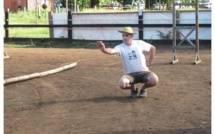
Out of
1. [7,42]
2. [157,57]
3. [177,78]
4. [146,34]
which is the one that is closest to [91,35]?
[146,34]

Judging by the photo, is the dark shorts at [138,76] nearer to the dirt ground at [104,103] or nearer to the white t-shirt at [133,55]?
the white t-shirt at [133,55]

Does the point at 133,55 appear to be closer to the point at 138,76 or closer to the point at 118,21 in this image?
the point at 138,76

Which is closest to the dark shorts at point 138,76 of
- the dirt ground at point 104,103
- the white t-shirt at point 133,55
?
the white t-shirt at point 133,55

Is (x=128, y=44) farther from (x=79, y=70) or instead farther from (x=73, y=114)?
(x=79, y=70)

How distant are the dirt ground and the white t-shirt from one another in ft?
1.84

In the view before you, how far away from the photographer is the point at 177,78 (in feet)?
34.3

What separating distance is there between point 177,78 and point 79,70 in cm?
289

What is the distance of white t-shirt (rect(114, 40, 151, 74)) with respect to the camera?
27.0ft

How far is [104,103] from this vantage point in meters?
7.82

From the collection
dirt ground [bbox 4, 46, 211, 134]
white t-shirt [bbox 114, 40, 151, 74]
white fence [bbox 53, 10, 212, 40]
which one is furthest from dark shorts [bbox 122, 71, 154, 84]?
white fence [bbox 53, 10, 212, 40]

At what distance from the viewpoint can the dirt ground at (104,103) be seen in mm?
6184

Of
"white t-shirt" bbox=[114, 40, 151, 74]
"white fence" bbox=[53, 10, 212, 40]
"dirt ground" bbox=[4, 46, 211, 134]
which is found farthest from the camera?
"white fence" bbox=[53, 10, 212, 40]

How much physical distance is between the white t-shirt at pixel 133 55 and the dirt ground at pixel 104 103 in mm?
561

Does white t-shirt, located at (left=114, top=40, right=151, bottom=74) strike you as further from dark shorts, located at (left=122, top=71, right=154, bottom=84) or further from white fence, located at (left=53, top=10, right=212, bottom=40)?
white fence, located at (left=53, top=10, right=212, bottom=40)
